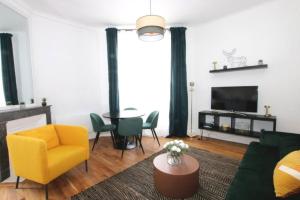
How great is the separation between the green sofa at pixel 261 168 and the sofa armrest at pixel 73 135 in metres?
2.04

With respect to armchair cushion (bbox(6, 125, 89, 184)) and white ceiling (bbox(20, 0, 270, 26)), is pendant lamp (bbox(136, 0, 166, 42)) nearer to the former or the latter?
white ceiling (bbox(20, 0, 270, 26))

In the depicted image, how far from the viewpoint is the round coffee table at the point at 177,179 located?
1.79m

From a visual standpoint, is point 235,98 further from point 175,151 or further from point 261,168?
point 175,151

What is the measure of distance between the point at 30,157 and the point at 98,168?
41.5 inches

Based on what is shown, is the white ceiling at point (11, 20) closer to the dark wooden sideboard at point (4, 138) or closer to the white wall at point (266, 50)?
the dark wooden sideboard at point (4, 138)

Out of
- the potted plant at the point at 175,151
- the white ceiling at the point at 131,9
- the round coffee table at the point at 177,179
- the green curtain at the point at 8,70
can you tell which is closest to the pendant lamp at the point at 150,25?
the white ceiling at the point at 131,9

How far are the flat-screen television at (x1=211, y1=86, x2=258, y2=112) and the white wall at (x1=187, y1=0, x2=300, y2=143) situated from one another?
0.20m

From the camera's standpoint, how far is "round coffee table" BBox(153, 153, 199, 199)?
179 centimetres

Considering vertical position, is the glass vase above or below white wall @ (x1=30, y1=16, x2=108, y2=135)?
below

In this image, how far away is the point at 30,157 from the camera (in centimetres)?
194

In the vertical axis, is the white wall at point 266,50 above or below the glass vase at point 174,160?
above

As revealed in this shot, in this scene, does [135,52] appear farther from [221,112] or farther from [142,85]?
[221,112]

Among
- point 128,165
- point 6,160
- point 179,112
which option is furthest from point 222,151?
point 6,160

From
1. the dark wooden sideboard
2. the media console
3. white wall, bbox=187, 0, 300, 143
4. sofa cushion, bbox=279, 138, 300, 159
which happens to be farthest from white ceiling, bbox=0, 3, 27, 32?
sofa cushion, bbox=279, 138, 300, 159
